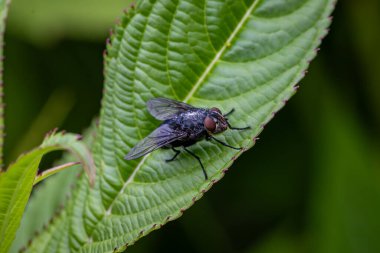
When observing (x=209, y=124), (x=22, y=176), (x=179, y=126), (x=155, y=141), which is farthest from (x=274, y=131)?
(x=22, y=176)

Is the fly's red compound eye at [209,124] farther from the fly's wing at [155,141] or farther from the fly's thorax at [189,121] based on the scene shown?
the fly's wing at [155,141]

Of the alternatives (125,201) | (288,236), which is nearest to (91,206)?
(125,201)

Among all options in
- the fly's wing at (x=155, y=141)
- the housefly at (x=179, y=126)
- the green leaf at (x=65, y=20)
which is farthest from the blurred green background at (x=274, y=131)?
the fly's wing at (x=155, y=141)

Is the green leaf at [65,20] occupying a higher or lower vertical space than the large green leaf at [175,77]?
lower

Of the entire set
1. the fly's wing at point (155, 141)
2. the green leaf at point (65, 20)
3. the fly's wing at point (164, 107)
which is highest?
the fly's wing at point (164, 107)

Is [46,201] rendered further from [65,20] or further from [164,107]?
[65,20]

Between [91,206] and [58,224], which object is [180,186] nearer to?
[91,206]
